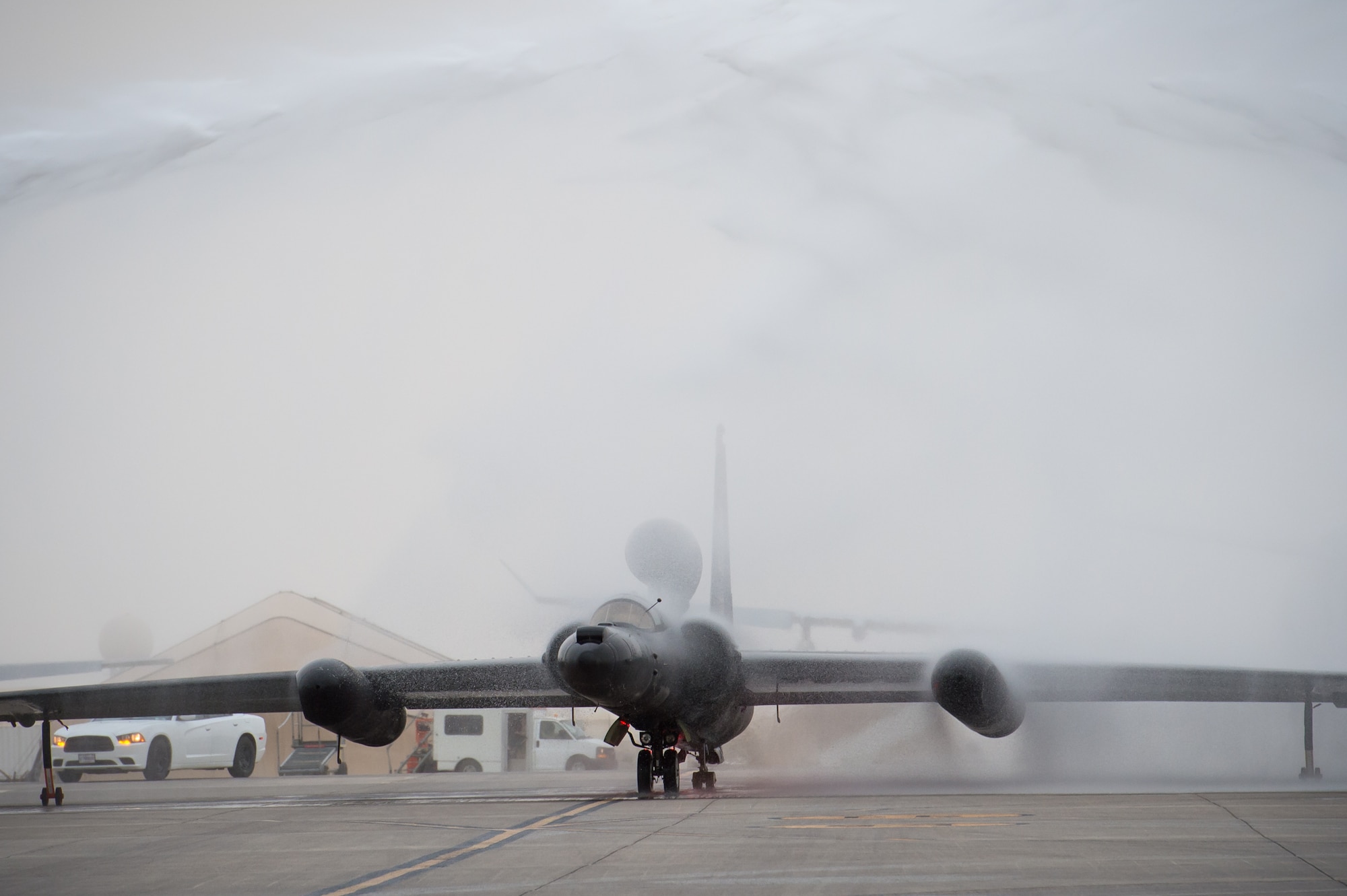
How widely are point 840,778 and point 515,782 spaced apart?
265 inches

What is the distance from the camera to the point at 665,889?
7422 millimetres

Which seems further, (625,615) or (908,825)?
(625,615)

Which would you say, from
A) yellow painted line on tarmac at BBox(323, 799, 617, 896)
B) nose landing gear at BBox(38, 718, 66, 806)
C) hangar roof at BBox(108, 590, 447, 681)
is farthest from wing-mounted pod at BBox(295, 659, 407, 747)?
hangar roof at BBox(108, 590, 447, 681)

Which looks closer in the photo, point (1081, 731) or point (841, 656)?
point (841, 656)

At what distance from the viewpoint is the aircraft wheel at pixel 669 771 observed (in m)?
18.3

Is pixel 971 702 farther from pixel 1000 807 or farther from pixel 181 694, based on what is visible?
pixel 181 694

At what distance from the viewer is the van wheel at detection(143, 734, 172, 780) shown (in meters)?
25.2

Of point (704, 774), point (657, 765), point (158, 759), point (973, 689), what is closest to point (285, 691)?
point (158, 759)

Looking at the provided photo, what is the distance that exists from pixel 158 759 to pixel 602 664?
15066 millimetres

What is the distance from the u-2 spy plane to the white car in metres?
4.55

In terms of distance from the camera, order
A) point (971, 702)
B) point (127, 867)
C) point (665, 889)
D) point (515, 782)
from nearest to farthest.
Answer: point (665, 889) → point (127, 867) → point (971, 702) → point (515, 782)

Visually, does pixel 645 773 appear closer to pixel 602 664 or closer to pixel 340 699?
pixel 602 664

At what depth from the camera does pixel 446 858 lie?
950 cm

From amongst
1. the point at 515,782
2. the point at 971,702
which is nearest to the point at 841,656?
the point at 971,702
